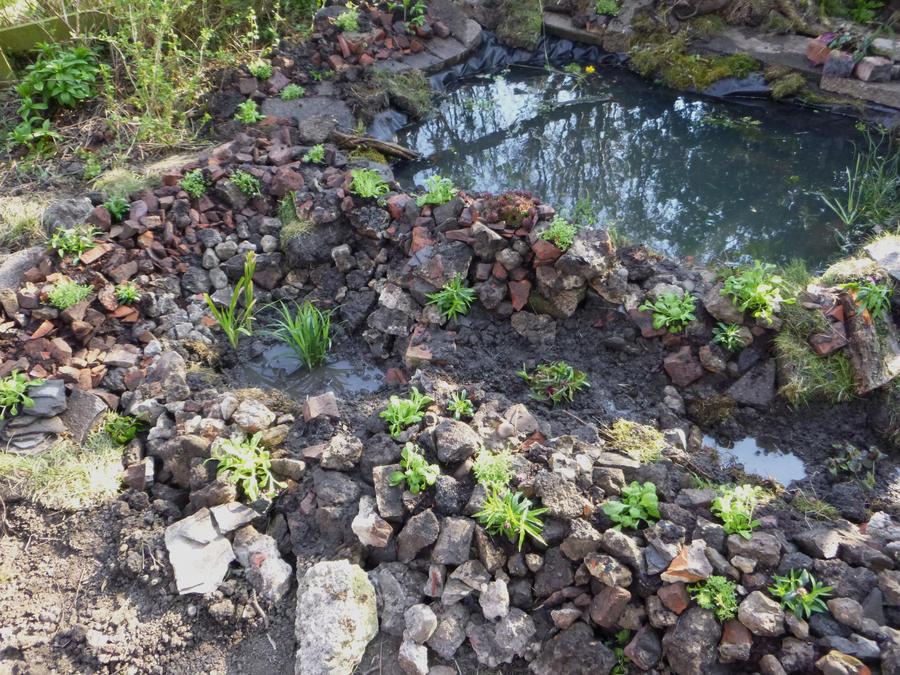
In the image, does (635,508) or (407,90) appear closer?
(635,508)

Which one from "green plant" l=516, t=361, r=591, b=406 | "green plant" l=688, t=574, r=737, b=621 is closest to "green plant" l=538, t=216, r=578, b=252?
"green plant" l=516, t=361, r=591, b=406

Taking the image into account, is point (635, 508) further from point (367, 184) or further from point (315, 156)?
point (315, 156)

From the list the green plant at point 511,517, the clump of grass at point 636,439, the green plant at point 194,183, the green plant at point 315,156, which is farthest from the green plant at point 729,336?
the green plant at point 194,183

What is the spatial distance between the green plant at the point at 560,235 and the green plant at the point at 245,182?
233 centimetres

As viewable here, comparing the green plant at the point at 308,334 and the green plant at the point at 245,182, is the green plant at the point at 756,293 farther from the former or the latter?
the green plant at the point at 245,182

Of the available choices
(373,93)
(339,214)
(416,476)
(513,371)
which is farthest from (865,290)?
(373,93)

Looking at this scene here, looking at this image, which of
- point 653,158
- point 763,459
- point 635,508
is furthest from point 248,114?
point 763,459

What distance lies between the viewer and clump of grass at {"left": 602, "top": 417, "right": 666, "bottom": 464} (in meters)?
2.91

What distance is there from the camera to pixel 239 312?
13.8 feet

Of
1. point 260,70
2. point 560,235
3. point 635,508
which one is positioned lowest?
point 635,508

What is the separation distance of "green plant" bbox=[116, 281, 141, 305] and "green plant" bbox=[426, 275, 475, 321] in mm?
1896

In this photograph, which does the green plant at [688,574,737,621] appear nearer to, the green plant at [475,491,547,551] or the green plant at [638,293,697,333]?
the green plant at [475,491,547,551]

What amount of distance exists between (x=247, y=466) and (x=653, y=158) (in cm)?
453

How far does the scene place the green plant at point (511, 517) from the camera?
2.50 m
